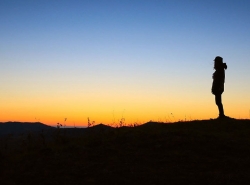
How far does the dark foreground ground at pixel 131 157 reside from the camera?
8.11 m

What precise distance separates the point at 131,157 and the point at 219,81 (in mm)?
6896

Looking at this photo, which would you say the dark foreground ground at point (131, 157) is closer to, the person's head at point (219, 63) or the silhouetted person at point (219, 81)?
the silhouetted person at point (219, 81)

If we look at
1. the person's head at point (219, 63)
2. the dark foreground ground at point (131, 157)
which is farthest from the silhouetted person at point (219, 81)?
the dark foreground ground at point (131, 157)

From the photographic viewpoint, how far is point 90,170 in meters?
8.70

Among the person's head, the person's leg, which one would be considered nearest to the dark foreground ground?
the person's leg

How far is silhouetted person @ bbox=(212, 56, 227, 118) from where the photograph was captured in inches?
584

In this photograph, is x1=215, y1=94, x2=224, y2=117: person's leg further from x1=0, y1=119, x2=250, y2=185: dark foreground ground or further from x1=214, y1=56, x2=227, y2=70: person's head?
x1=0, y1=119, x2=250, y2=185: dark foreground ground

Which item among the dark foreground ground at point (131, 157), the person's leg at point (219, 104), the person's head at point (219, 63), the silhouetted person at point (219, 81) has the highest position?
the person's head at point (219, 63)

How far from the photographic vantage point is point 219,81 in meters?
14.9

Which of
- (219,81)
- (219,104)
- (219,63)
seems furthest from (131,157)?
(219,63)

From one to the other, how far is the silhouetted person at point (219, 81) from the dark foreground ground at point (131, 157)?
6.54 ft

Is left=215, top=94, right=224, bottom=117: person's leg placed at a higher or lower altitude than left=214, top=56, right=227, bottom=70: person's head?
lower

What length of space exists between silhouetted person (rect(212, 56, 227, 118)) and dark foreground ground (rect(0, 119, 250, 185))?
6.54ft

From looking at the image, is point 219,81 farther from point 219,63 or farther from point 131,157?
point 131,157
